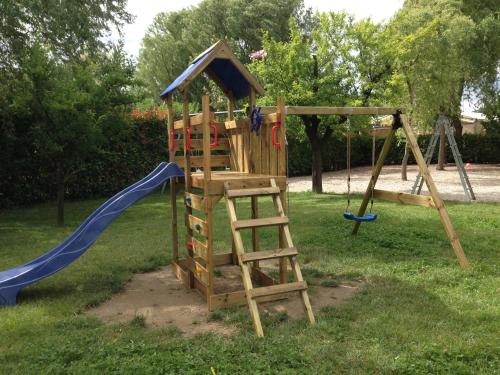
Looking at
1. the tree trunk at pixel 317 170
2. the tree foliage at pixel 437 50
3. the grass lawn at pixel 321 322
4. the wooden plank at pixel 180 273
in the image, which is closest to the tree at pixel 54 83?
the grass lawn at pixel 321 322

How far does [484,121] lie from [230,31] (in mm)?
19171

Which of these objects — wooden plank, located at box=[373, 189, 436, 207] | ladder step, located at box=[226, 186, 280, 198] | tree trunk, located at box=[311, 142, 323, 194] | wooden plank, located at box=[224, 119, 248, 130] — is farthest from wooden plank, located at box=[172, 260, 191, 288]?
tree trunk, located at box=[311, 142, 323, 194]

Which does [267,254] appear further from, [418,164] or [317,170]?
[317,170]

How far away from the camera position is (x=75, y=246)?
17.0 feet

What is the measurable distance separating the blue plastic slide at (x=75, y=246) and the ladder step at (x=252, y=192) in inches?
46.3

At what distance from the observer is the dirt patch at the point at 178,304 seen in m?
4.40

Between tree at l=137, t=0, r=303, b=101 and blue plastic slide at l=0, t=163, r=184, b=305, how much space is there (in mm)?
27649

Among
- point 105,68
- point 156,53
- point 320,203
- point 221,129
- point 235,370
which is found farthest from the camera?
point 156,53

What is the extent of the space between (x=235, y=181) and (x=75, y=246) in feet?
6.81

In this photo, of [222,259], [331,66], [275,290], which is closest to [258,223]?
[275,290]

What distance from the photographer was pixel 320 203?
485 inches

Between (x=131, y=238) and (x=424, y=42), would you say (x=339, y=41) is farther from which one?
(x=131, y=238)

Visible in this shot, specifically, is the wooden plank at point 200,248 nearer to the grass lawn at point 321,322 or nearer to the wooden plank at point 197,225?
the wooden plank at point 197,225

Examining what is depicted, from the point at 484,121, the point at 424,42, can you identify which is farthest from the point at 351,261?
the point at 484,121
